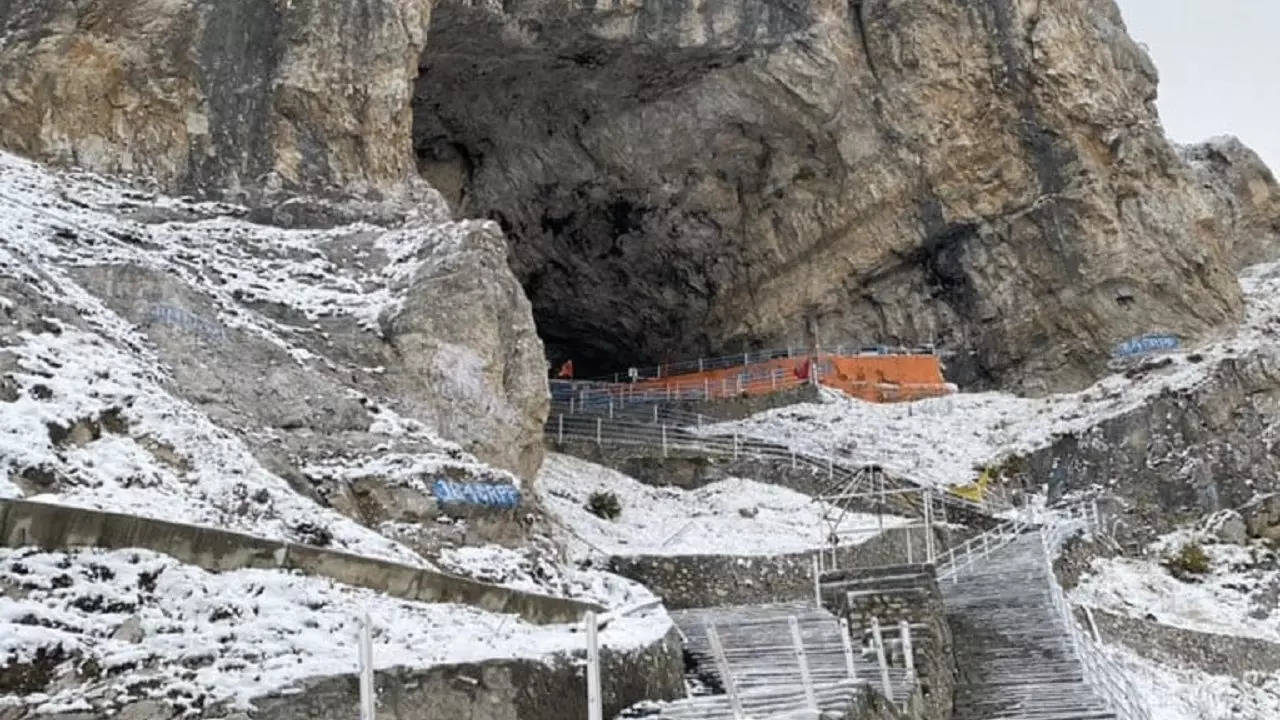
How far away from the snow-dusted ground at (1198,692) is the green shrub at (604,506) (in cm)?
887

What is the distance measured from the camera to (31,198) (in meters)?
17.3

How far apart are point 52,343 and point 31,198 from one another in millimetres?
5309

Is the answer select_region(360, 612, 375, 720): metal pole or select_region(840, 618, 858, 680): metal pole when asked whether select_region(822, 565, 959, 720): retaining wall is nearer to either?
select_region(840, 618, 858, 680): metal pole

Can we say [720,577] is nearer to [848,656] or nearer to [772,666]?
[772,666]

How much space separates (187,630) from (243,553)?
1.25 m

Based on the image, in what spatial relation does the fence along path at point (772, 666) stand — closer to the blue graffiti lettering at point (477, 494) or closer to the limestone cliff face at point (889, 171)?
the blue graffiti lettering at point (477, 494)

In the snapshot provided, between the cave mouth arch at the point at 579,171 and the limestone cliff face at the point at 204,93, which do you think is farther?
the cave mouth arch at the point at 579,171

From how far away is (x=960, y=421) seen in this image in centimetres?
3061

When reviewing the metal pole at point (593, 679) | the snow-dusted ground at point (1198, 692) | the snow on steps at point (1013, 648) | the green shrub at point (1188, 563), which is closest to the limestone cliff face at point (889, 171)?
the green shrub at point (1188, 563)

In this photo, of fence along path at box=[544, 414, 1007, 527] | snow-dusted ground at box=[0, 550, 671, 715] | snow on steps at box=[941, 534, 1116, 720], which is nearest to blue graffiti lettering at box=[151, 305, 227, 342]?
snow-dusted ground at box=[0, 550, 671, 715]

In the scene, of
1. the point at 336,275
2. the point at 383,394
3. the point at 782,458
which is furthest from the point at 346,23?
the point at 782,458

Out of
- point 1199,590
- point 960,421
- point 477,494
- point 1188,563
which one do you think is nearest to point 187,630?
point 477,494

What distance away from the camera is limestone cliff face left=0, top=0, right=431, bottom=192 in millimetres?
19422

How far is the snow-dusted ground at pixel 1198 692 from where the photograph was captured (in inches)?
716
